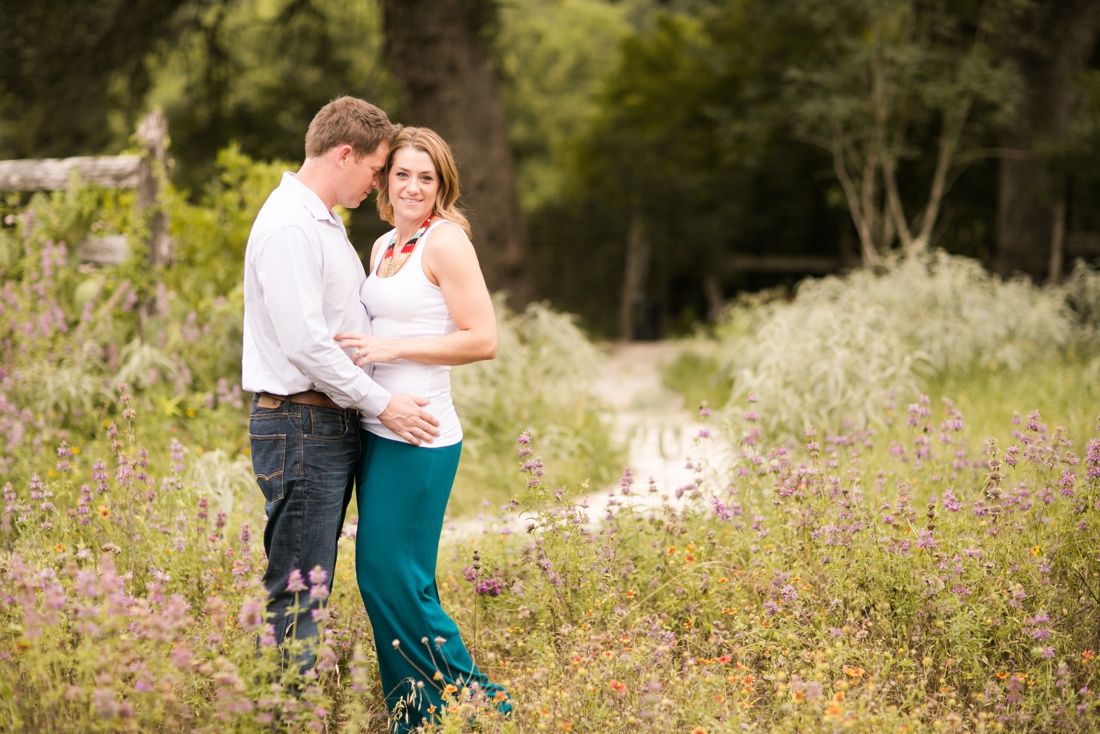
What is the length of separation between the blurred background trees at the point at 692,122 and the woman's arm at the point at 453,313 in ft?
18.7

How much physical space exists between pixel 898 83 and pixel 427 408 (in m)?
9.03

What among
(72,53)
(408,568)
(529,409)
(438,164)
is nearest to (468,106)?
(529,409)

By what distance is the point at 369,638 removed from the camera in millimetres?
3168

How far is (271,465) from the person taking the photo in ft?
8.21

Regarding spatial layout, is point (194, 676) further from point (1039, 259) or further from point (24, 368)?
point (1039, 259)

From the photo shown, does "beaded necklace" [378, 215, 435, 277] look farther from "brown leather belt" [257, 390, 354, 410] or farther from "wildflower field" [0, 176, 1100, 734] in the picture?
"wildflower field" [0, 176, 1100, 734]

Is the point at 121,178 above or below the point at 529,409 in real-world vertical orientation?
above

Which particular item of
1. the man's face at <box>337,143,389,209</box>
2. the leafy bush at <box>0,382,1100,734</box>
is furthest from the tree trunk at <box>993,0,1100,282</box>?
the man's face at <box>337,143,389,209</box>

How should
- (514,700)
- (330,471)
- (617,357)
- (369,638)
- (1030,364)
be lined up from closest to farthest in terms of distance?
1. (330,471)
2. (514,700)
3. (369,638)
4. (1030,364)
5. (617,357)

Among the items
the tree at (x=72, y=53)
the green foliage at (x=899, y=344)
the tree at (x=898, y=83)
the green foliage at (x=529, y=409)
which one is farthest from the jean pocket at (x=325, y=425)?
the tree at (x=72, y=53)

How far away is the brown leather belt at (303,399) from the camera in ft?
8.30

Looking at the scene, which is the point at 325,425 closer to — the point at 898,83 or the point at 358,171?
the point at 358,171

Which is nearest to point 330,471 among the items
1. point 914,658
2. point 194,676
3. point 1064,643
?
point 194,676

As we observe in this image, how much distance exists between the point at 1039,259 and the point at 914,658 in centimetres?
889
